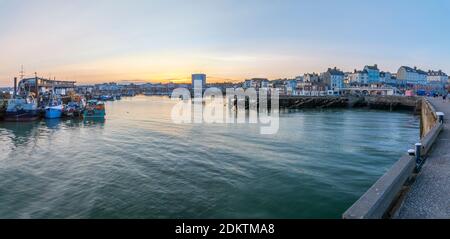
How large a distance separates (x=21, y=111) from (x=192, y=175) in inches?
1419

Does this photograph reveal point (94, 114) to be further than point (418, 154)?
Yes

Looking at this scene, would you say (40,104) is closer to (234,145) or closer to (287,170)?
(234,145)

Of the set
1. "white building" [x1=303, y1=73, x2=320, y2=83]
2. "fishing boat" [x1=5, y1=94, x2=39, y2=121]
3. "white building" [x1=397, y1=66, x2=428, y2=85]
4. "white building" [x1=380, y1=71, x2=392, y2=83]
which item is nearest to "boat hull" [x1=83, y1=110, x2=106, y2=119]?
"fishing boat" [x1=5, y1=94, x2=39, y2=121]

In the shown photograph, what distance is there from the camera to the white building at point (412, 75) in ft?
433

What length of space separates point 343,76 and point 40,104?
10828cm

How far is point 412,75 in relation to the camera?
436 ft

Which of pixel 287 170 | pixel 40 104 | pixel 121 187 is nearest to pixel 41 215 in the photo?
pixel 121 187

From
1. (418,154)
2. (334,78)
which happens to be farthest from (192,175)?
(334,78)

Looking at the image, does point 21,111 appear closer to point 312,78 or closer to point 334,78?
point 334,78

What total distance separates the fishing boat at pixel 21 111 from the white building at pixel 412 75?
126206 mm

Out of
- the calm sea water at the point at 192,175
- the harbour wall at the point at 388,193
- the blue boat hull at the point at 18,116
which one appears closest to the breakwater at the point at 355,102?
the calm sea water at the point at 192,175

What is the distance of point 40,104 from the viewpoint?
50.5m

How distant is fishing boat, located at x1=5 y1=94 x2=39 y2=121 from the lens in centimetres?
4156

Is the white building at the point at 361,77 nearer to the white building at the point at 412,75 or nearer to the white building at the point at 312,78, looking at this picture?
the white building at the point at 312,78
